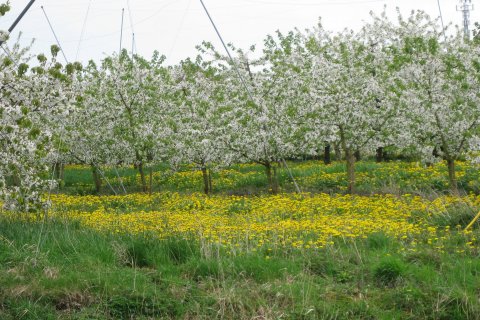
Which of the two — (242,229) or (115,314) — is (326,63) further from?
(115,314)

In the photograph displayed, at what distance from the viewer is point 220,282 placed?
6.68 m

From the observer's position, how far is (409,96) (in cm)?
1362

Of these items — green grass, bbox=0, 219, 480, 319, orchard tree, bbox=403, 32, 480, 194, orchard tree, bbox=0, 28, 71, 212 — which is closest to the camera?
green grass, bbox=0, 219, 480, 319

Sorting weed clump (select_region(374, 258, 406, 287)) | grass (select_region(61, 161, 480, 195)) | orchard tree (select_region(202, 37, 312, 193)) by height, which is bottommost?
weed clump (select_region(374, 258, 406, 287))

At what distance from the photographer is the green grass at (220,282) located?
6.16 meters

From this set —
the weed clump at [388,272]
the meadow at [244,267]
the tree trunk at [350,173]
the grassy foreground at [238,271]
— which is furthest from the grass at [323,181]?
the weed clump at [388,272]

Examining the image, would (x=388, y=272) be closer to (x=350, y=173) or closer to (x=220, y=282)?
(x=220, y=282)

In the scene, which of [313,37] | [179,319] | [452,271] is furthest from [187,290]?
[313,37]

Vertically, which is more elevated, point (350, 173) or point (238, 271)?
point (350, 173)

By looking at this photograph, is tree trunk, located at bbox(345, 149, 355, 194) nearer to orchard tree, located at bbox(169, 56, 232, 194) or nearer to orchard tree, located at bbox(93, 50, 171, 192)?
orchard tree, located at bbox(169, 56, 232, 194)

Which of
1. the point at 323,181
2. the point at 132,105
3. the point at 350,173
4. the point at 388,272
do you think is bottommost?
the point at 388,272

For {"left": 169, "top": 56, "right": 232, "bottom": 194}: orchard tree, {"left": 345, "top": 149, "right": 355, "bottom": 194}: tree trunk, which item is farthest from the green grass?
{"left": 169, "top": 56, "right": 232, "bottom": 194}: orchard tree

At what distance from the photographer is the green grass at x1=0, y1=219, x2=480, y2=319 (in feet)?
20.2

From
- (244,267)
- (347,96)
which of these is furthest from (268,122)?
(244,267)
